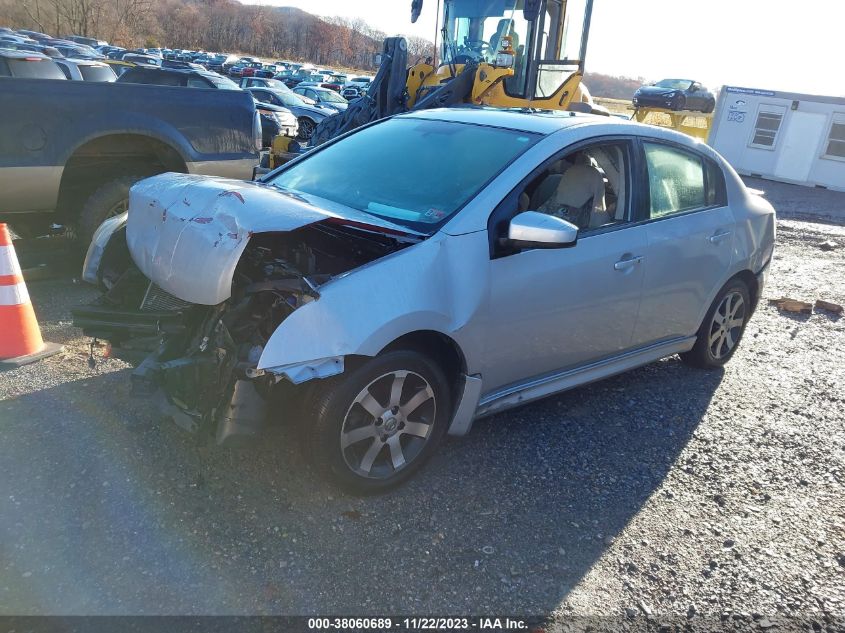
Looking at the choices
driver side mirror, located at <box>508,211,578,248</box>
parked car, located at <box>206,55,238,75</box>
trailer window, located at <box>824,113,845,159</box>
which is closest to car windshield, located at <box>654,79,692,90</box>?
trailer window, located at <box>824,113,845,159</box>

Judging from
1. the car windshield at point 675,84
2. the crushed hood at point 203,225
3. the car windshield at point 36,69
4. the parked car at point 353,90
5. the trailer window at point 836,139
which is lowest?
the parked car at point 353,90

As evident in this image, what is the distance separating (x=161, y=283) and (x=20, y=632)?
1532 millimetres

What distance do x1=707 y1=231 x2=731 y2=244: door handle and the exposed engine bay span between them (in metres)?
2.41

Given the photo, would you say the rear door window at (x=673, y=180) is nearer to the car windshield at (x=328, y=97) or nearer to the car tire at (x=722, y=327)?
the car tire at (x=722, y=327)

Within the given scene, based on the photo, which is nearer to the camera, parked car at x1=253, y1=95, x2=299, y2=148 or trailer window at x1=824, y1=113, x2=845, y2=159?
parked car at x1=253, y1=95, x2=299, y2=148

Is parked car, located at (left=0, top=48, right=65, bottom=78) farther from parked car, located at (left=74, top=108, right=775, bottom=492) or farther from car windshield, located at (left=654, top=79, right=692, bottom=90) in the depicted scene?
car windshield, located at (left=654, top=79, right=692, bottom=90)

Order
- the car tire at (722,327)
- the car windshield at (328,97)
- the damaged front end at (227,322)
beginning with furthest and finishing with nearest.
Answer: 1. the car windshield at (328,97)
2. the car tire at (722,327)
3. the damaged front end at (227,322)

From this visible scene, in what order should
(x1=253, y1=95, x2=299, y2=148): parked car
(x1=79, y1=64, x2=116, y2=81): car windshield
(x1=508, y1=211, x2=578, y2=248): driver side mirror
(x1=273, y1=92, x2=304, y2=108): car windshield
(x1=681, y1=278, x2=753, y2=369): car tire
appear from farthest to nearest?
(x1=273, y1=92, x2=304, y2=108): car windshield
(x1=253, y1=95, x2=299, y2=148): parked car
(x1=79, y1=64, x2=116, y2=81): car windshield
(x1=681, y1=278, x2=753, y2=369): car tire
(x1=508, y1=211, x2=578, y2=248): driver side mirror

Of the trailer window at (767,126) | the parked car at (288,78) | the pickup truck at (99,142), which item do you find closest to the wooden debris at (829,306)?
the pickup truck at (99,142)

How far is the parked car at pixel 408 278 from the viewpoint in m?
2.81

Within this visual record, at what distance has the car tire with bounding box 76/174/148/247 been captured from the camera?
5543 millimetres

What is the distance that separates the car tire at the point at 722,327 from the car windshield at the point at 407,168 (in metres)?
2.15

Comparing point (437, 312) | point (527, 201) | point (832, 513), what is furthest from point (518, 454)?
point (832, 513)

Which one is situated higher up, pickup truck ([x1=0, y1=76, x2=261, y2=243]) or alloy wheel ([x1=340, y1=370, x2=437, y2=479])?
pickup truck ([x1=0, y1=76, x2=261, y2=243])
